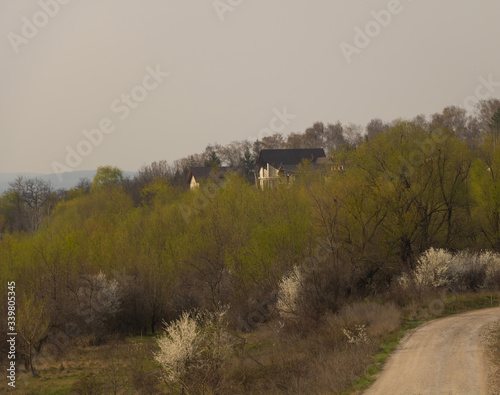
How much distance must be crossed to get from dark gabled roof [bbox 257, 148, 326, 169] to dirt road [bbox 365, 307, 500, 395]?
193ft

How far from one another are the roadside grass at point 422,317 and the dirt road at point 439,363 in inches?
11.5

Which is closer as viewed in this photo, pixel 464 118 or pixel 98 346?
pixel 98 346

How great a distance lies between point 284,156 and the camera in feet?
270

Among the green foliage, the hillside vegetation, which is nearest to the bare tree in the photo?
the green foliage

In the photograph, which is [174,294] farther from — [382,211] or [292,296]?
[382,211]

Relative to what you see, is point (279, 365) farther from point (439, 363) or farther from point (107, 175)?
point (107, 175)

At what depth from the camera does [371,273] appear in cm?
3184

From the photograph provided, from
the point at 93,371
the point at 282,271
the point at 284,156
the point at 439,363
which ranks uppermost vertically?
the point at 284,156

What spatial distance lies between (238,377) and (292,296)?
744 centimetres

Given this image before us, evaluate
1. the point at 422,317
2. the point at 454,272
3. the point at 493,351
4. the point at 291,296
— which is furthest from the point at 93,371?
the point at 454,272

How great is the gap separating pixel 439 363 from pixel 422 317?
26.7 feet

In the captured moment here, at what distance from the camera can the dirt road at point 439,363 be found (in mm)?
14016

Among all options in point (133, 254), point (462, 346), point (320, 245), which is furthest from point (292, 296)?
point (133, 254)

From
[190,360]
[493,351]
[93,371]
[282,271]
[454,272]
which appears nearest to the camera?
[493,351]
